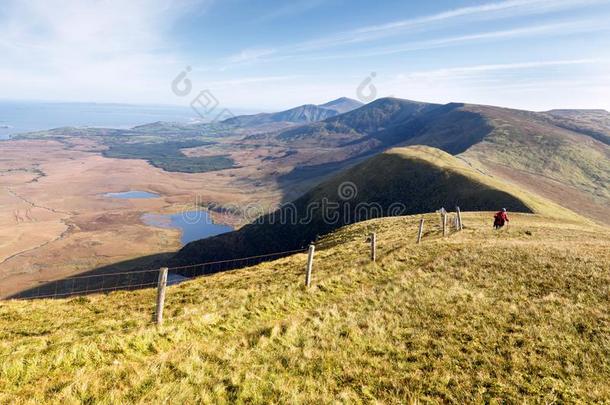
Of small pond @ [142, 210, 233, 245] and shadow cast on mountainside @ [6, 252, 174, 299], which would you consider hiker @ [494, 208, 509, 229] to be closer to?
shadow cast on mountainside @ [6, 252, 174, 299]

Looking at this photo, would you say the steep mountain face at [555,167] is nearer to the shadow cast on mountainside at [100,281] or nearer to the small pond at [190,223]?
the shadow cast on mountainside at [100,281]

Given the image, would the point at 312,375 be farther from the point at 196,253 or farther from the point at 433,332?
the point at 196,253

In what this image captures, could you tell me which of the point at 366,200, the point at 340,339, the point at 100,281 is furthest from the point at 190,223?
the point at 340,339

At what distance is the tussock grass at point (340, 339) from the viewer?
31.5 ft

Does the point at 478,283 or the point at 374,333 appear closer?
the point at 374,333

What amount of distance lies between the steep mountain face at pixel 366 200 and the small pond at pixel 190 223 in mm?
58640

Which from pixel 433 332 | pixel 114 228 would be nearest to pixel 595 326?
pixel 433 332

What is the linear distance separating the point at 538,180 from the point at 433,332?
157412 millimetres

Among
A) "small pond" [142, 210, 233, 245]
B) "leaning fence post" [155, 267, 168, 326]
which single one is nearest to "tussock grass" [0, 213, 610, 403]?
"leaning fence post" [155, 267, 168, 326]

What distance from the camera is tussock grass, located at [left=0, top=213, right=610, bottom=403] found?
960cm

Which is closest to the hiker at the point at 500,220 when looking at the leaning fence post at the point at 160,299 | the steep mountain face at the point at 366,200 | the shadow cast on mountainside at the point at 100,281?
the leaning fence post at the point at 160,299

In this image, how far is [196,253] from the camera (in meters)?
99.8

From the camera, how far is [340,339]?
13016 millimetres

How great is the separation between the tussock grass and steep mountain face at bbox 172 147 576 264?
198ft
